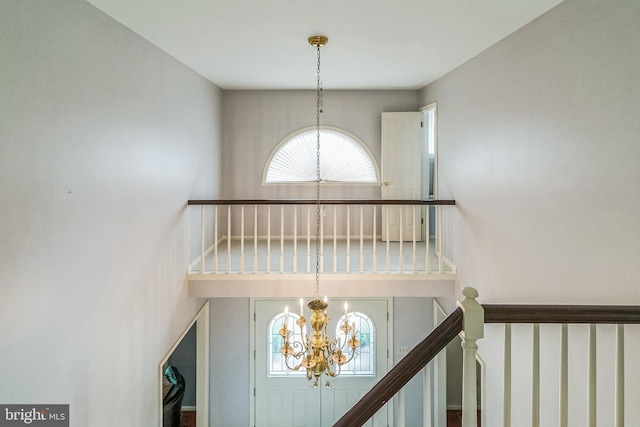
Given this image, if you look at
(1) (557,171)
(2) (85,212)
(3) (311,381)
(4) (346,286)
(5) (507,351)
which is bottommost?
(3) (311,381)

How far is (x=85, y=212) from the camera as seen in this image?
2168mm

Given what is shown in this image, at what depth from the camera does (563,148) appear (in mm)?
2160

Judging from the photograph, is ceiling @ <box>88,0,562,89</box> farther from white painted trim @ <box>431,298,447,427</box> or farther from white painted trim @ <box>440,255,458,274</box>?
white painted trim @ <box>431,298,447,427</box>

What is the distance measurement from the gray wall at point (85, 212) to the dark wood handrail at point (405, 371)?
1.63 m

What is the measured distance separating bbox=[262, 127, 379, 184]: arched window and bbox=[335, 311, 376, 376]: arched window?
2055 mm

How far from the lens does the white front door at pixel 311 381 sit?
202 inches

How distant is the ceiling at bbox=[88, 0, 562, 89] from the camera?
7.78 feet

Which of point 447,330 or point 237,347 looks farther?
point 237,347

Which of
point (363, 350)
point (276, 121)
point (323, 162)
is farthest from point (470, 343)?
point (276, 121)

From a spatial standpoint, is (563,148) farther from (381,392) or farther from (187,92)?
(187,92)

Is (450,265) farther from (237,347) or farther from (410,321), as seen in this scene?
(237,347)

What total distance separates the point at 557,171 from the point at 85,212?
291cm

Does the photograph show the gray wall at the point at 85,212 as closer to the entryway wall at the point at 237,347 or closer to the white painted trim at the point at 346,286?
the white painted trim at the point at 346,286

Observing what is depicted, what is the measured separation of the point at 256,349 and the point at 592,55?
495 centimetres
